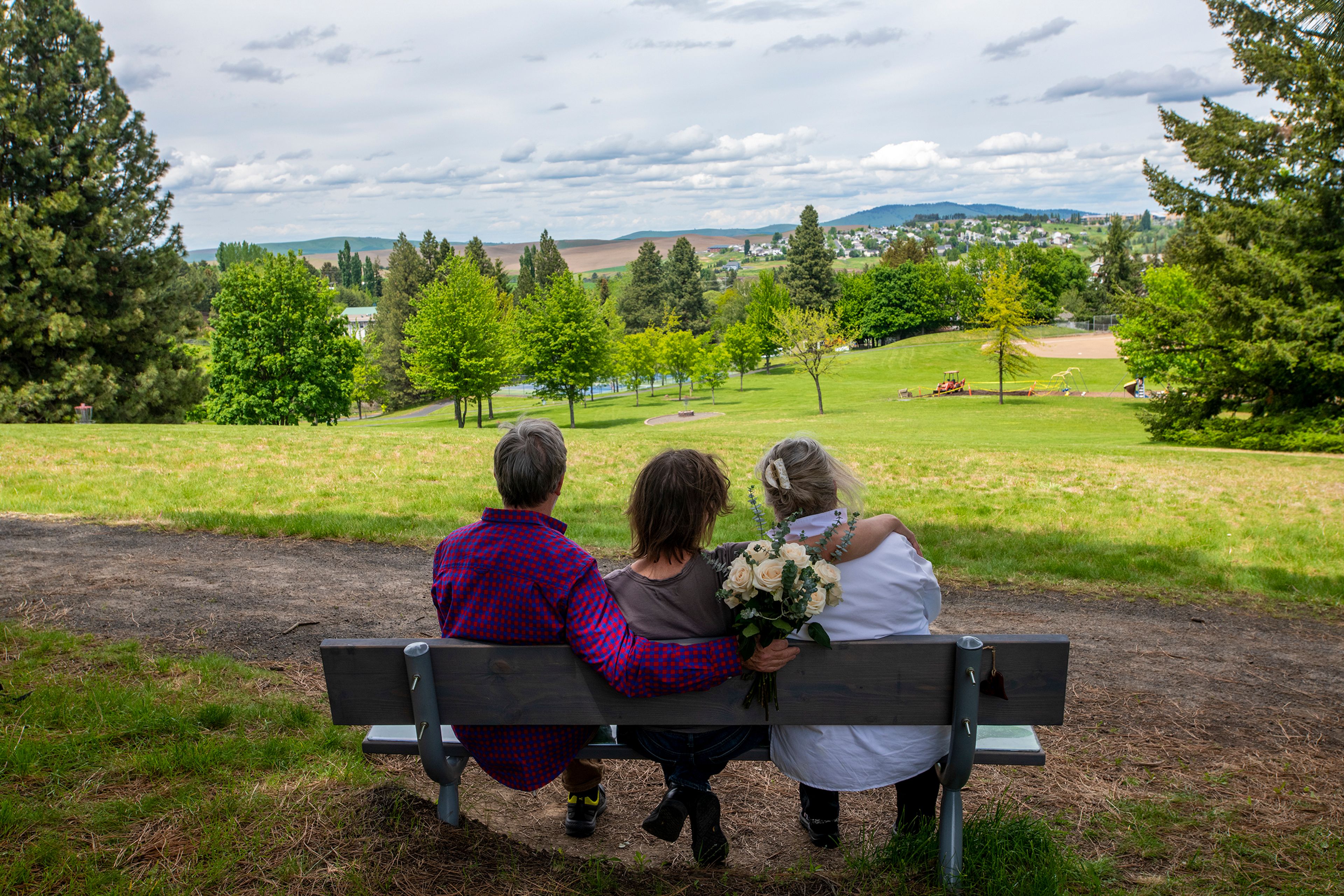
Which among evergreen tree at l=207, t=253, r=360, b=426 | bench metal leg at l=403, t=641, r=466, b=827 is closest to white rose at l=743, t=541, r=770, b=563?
bench metal leg at l=403, t=641, r=466, b=827

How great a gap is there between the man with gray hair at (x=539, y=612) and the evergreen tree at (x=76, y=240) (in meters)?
28.8

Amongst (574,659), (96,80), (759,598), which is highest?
(96,80)

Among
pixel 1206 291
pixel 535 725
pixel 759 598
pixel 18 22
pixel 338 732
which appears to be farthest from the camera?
pixel 18 22

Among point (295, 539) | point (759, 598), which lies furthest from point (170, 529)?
point (759, 598)

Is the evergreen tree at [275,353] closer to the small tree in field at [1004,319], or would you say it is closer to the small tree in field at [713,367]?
the small tree in field at [713,367]

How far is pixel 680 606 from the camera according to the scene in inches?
116

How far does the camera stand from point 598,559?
9.00m

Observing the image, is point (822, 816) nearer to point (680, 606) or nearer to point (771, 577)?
point (680, 606)

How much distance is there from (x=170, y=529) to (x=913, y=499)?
9.25 metres

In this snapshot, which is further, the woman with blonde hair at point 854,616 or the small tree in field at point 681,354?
the small tree in field at point 681,354

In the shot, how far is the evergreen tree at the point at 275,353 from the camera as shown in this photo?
40188mm

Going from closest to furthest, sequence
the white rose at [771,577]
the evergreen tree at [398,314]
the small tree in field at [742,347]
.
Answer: the white rose at [771,577] → the small tree in field at [742,347] → the evergreen tree at [398,314]

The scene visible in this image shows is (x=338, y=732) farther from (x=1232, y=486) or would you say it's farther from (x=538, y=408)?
(x=538, y=408)

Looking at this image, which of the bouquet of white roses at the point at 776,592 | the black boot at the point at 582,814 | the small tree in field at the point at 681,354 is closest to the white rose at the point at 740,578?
the bouquet of white roses at the point at 776,592
